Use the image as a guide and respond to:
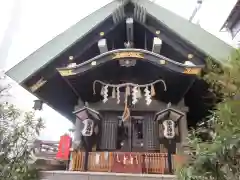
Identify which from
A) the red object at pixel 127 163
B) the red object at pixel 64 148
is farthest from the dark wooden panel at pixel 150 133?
the red object at pixel 64 148

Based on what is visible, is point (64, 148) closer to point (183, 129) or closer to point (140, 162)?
point (140, 162)

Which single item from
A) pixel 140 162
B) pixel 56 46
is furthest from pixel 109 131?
pixel 56 46

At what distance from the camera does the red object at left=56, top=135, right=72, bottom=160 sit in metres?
8.59

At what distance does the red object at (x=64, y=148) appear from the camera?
859 centimetres

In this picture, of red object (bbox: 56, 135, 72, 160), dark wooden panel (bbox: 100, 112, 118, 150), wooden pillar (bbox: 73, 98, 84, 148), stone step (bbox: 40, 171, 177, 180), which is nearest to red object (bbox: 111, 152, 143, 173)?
stone step (bbox: 40, 171, 177, 180)

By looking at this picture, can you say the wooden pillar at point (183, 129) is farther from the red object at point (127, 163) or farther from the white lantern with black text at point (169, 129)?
the red object at point (127, 163)

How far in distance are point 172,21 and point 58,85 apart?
481 centimetres

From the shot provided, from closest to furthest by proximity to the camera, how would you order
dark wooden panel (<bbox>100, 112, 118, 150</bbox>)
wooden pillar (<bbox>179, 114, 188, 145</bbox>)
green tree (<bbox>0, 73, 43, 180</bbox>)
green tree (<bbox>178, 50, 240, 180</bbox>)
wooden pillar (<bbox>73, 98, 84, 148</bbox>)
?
green tree (<bbox>178, 50, 240, 180</bbox>), green tree (<bbox>0, 73, 43, 180</bbox>), wooden pillar (<bbox>179, 114, 188, 145</bbox>), dark wooden panel (<bbox>100, 112, 118, 150</bbox>), wooden pillar (<bbox>73, 98, 84, 148</bbox>)

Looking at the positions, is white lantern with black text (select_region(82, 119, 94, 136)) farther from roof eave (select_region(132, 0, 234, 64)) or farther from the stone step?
roof eave (select_region(132, 0, 234, 64))

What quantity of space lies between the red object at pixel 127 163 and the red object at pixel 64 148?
181cm

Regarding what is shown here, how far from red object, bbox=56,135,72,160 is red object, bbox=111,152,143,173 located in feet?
5.92

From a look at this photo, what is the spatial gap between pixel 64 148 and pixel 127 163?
2.33 metres

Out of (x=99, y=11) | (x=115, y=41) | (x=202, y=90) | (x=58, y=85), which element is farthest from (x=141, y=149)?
(x=99, y=11)

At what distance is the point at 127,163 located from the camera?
7.68 m
